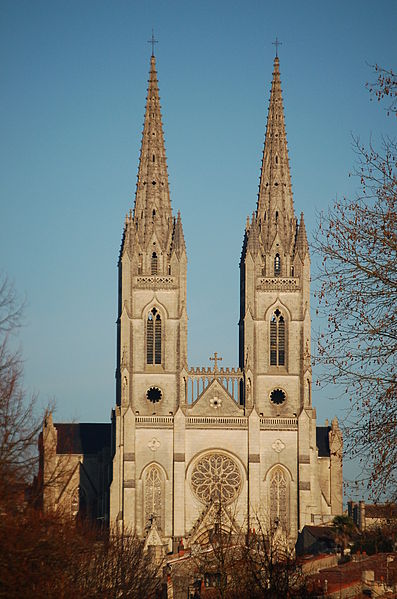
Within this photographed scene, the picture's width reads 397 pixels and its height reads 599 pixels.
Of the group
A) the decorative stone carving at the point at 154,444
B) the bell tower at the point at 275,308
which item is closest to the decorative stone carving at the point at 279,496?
the bell tower at the point at 275,308

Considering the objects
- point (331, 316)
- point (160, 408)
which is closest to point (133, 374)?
point (160, 408)

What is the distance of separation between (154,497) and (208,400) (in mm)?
6918

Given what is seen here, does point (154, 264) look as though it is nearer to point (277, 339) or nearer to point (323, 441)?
point (277, 339)

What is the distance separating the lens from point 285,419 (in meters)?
82.4

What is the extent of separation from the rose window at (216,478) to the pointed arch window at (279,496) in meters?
2.16

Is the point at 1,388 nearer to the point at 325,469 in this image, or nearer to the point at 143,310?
the point at 143,310

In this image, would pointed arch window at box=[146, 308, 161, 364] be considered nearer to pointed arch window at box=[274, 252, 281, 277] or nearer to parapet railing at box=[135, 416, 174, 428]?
parapet railing at box=[135, 416, 174, 428]

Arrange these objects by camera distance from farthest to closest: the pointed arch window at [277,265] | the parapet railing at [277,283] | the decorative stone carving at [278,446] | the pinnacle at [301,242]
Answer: the pointed arch window at [277,265]
the pinnacle at [301,242]
the parapet railing at [277,283]
the decorative stone carving at [278,446]

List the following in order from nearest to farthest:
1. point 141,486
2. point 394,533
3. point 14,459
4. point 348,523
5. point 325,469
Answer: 1. point 394,533
2. point 14,459
3. point 348,523
4. point 141,486
5. point 325,469

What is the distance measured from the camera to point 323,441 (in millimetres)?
96438

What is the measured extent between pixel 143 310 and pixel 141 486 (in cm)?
1088

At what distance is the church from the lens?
267ft

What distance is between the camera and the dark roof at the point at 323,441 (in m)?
91.9

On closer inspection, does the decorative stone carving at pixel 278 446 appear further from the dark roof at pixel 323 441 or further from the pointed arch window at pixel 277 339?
the dark roof at pixel 323 441
